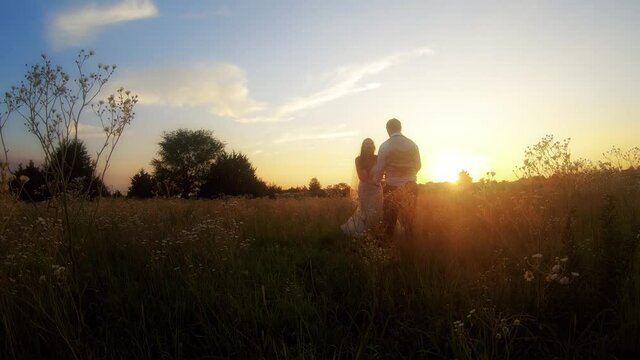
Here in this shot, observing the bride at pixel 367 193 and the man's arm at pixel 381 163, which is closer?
the man's arm at pixel 381 163

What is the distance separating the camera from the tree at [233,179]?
29734 mm

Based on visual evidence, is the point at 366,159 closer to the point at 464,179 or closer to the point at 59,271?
the point at 464,179

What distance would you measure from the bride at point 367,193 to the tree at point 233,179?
2267 centimetres

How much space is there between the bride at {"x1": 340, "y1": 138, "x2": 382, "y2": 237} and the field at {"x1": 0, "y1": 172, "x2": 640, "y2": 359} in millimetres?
1960

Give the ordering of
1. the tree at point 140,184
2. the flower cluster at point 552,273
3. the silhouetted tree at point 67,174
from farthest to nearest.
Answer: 1. the tree at point 140,184
2. the silhouetted tree at point 67,174
3. the flower cluster at point 552,273

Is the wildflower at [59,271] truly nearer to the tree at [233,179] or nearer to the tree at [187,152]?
the tree at [233,179]

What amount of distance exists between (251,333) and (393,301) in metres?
1.04

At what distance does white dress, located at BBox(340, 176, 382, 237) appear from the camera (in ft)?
23.1

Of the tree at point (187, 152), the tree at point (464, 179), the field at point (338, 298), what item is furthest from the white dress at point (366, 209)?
the tree at point (187, 152)

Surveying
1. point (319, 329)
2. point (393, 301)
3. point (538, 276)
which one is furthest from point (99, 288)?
point (538, 276)

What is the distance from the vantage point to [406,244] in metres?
5.11

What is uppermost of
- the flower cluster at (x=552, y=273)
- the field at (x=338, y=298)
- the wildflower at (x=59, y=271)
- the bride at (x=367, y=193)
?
the bride at (x=367, y=193)

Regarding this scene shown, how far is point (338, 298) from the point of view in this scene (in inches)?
143

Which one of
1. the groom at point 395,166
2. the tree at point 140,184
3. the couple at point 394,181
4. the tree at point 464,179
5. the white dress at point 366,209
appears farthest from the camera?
the tree at point 140,184
